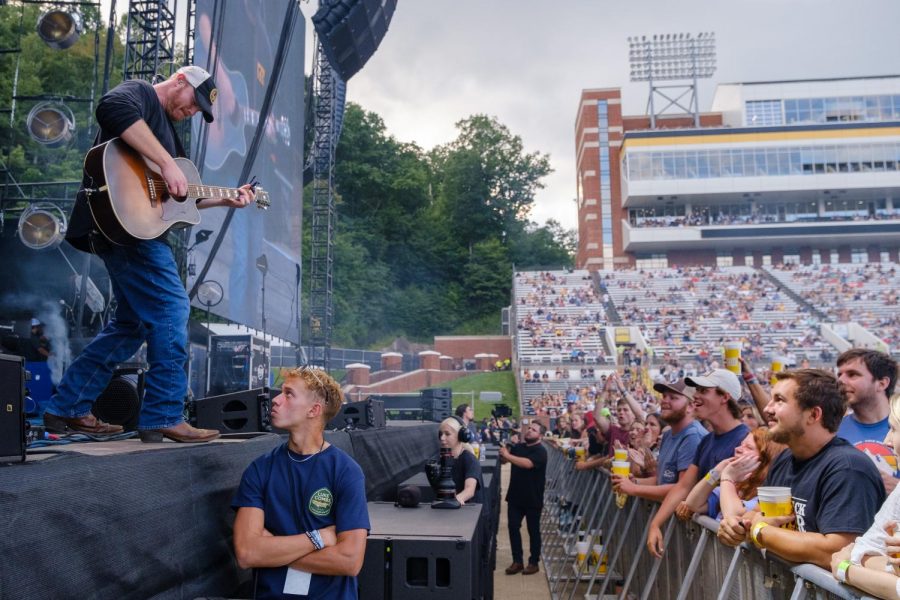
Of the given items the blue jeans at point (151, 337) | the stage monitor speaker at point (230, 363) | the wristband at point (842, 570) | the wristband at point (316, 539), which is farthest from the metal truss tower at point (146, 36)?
the wristband at point (842, 570)

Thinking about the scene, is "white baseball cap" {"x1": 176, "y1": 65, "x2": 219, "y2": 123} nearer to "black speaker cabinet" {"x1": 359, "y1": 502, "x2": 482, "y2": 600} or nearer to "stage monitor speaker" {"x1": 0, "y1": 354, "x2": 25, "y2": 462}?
"stage monitor speaker" {"x1": 0, "y1": 354, "x2": 25, "y2": 462}

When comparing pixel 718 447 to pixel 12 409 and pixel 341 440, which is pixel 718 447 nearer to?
pixel 341 440

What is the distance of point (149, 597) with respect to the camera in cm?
226

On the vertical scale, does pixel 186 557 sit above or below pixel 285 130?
below

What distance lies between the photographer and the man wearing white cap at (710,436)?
4266 millimetres

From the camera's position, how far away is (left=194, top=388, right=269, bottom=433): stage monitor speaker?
414 cm

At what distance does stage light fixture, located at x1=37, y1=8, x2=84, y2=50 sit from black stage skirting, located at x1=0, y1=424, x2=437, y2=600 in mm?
10556

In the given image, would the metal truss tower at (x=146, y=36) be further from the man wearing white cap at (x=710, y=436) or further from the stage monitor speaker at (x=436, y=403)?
the man wearing white cap at (x=710, y=436)

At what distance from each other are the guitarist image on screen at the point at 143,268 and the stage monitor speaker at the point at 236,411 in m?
0.66

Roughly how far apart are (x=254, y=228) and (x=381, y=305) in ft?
132

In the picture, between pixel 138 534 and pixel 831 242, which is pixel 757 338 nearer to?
pixel 831 242

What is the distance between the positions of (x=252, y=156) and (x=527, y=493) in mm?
8021

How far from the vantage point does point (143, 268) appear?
10.7 feet

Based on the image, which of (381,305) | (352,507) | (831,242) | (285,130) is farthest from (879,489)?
(831,242)
